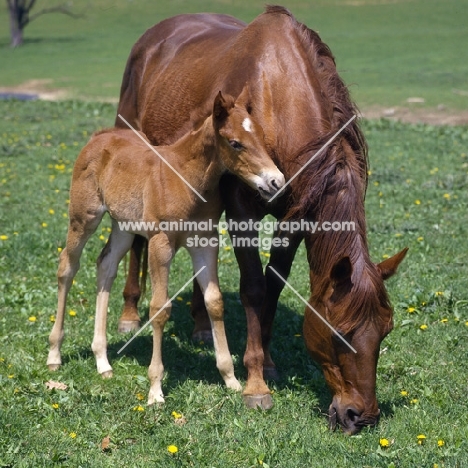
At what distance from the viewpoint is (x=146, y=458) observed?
4051 mm

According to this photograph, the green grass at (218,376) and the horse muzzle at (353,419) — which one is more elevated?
the horse muzzle at (353,419)

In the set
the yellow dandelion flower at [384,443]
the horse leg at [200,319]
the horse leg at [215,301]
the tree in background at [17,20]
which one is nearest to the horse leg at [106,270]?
the horse leg at [215,301]

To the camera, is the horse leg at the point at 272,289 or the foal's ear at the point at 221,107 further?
the horse leg at the point at 272,289

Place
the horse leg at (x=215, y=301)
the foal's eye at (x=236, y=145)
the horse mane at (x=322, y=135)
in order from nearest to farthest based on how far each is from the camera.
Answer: the foal's eye at (x=236, y=145) → the horse mane at (x=322, y=135) → the horse leg at (x=215, y=301)

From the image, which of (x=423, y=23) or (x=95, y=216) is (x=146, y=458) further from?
(x=423, y=23)

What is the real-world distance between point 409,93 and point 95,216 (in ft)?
53.2

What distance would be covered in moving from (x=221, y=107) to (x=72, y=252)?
5.66 feet

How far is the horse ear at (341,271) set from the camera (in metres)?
4.12

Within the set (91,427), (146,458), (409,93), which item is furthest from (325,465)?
(409,93)

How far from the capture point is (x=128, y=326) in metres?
6.34

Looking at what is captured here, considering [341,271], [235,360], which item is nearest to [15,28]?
[235,360]

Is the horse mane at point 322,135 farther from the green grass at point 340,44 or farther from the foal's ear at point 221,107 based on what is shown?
the green grass at point 340,44

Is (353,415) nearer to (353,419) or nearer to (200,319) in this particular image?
(353,419)

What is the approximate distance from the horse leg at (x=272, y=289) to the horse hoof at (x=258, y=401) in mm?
528
